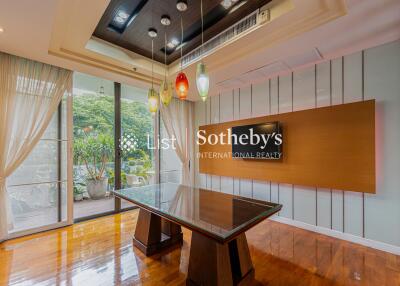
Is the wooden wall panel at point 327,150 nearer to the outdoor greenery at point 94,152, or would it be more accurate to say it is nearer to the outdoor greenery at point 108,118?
the outdoor greenery at point 108,118

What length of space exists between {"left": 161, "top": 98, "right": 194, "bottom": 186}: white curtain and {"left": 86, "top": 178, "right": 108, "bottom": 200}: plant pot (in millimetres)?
1778

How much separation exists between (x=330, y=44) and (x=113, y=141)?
3921 mm

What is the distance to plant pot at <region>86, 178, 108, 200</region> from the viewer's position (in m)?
3.78

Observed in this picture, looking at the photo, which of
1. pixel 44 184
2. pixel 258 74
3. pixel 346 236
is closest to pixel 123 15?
pixel 258 74

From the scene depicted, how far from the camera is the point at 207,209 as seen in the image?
179 cm

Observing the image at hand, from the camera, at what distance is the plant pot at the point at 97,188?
378cm

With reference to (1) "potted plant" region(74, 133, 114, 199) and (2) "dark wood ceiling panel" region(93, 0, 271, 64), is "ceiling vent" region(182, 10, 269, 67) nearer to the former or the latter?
(2) "dark wood ceiling panel" region(93, 0, 271, 64)

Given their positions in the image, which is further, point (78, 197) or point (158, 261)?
point (78, 197)

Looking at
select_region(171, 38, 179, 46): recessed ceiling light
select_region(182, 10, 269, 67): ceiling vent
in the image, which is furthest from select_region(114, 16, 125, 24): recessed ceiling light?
select_region(182, 10, 269, 67): ceiling vent

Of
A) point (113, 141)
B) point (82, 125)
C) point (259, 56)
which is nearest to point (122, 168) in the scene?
point (113, 141)

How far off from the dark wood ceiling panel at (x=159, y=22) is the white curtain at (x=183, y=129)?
1.86 metres

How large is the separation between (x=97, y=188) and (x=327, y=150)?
424 cm

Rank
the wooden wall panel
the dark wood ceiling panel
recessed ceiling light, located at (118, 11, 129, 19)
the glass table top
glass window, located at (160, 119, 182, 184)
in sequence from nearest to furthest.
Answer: the glass table top < the dark wood ceiling panel < recessed ceiling light, located at (118, 11, 129, 19) < the wooden wall panel < glass window, located at (160, 119, 182, 184)

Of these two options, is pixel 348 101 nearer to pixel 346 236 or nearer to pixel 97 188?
pixel 346 236
